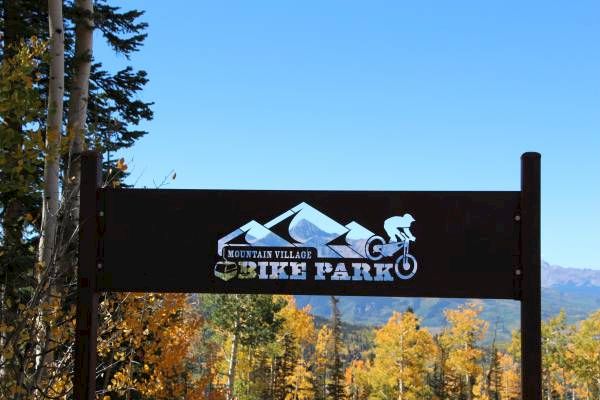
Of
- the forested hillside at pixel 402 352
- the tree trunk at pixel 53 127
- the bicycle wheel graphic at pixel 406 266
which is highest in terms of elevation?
the tree trunk at pixel 53 127

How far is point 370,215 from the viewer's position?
4535 mm

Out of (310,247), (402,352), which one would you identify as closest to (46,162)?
(310,247)

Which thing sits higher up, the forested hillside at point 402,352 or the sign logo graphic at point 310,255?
the sign logo graphic at point 310,255

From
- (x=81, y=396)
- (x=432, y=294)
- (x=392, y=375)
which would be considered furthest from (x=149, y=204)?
(x=392, y=375)

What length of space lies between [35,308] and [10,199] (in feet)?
20.6

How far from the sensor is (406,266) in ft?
14.5

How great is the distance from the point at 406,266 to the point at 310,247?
69cm

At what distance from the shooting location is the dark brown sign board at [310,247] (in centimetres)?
436

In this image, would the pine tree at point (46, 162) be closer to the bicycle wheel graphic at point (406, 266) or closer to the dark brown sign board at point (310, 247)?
the dark brown sign board at point (310, 247)

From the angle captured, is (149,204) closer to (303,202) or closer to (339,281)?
(303,202)

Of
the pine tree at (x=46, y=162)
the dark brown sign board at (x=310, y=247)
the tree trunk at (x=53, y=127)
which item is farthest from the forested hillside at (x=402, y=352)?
the dark brown sign board at (x=310, y=247)

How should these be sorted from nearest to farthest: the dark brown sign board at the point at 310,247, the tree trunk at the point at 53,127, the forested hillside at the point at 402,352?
1. the dark brown sign board at the point at 310,247
2. the tree trunk at the point at 53,127
3. the forested hillside at the point at 402,352

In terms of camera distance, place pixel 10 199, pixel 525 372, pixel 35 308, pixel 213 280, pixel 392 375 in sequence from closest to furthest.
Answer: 1. pixel 525 372
2. pixel 213 280
3. pixel 35 308
4. pixel 10 199
5. pixel 392 375

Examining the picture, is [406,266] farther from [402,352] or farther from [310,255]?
[402,352]
